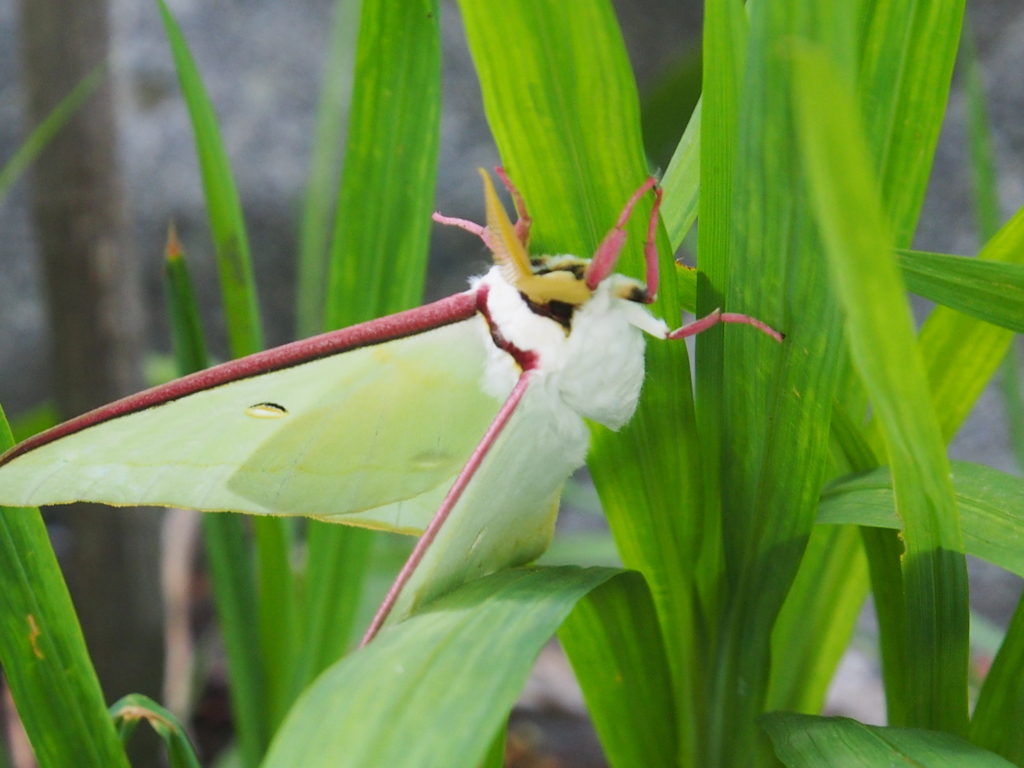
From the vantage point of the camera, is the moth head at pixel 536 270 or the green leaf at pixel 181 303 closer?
the moth head at pixel 536 270

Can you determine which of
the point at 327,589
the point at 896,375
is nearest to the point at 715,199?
the point at 896,375

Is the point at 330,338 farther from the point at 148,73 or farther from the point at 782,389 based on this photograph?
the point at 148,73

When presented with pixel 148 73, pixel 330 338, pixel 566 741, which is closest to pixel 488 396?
pixel 330 338

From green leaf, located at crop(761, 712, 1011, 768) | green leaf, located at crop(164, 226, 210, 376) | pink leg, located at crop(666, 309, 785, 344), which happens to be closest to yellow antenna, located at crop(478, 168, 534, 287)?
pink leg, located at crop(666, 309, 785, 344)

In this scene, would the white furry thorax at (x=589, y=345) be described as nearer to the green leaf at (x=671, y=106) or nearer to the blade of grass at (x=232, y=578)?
the blade of grass at (x=232, y=578)

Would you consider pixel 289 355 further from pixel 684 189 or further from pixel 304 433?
pixel 684 189

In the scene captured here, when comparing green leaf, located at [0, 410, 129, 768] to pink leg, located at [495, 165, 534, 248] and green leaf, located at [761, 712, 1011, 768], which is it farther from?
green leaf, located at [761, 712, 1011, 768]

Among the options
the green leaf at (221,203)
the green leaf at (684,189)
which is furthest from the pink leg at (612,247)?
the green leaf at (221,203)
